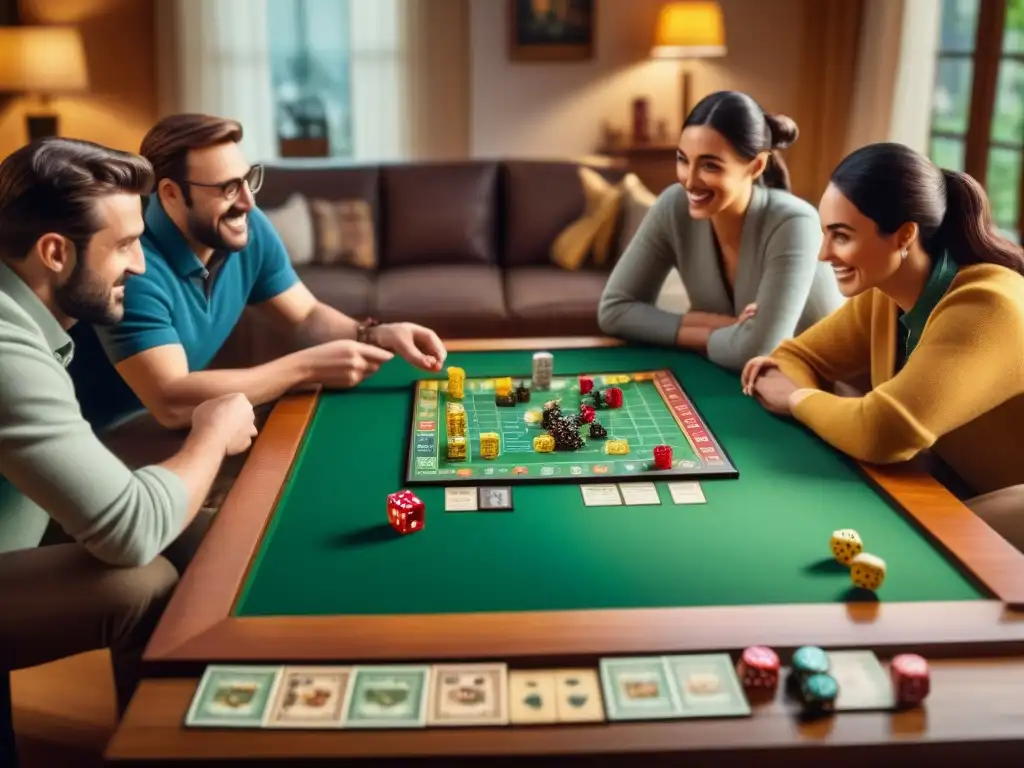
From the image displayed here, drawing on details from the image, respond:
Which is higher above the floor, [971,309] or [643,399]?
[971,309]

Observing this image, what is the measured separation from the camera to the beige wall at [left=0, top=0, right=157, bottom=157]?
588cm

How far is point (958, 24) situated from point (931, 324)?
355 cm

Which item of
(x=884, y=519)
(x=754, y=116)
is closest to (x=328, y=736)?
(x=884, y=519)

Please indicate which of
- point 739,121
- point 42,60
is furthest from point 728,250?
point 42,60

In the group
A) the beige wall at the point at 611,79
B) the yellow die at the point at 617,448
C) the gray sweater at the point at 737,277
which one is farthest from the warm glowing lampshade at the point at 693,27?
the yellow die at the point at 617,448

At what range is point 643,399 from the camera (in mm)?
2184

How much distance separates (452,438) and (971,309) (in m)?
0.89

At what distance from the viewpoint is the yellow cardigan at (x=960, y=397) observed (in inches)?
67.8

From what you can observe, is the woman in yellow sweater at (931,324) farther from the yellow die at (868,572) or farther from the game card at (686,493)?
the yellow die at (868,572)

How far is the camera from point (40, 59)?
17.7 feet

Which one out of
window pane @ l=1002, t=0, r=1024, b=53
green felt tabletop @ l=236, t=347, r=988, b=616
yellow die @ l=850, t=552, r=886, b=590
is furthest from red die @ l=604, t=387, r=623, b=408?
window pane @ l=1002, t=0, r=1024, b=53

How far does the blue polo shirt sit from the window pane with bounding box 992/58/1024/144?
3.15 meters

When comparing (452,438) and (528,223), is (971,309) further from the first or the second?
(528,223)

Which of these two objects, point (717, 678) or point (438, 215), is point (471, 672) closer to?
point (717, 678)
